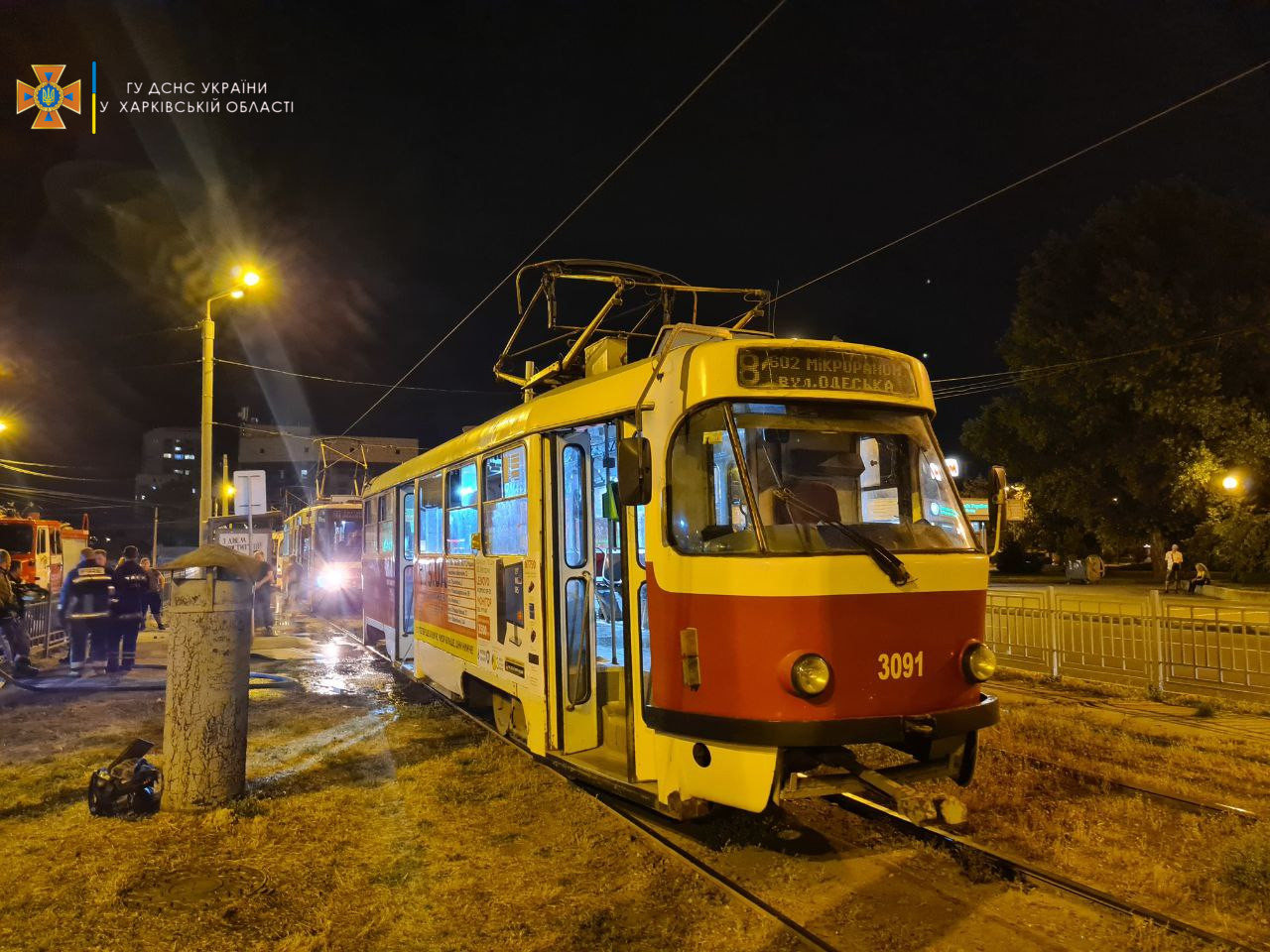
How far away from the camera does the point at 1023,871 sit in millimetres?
4922

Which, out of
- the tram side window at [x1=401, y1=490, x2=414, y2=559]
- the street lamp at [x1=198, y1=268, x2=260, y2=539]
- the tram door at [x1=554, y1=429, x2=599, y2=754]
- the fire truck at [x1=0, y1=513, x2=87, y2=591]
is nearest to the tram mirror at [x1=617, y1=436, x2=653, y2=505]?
the tram door at [x1=554, y1=429, x2=599, y2=754]

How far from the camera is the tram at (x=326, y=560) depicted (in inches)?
747

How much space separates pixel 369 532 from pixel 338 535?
6.70m

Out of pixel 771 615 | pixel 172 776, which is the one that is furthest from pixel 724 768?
pixel 172 776

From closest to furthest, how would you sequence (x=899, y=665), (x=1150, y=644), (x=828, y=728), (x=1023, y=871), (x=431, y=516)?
(x=828, y=728), (x=899, y=665), (x=1023, y=871), (x=431, y=516), (x=1150, y=644)

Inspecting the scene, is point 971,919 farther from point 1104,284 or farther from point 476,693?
point 1104,284

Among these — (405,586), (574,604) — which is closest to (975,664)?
(574,604)

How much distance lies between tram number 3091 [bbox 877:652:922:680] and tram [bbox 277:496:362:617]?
13316 mm

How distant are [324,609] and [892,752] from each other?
715 inches

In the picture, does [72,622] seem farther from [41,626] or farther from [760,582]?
[760,582]

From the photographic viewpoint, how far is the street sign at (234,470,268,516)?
15.8 meters

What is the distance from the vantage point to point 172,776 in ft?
20.2

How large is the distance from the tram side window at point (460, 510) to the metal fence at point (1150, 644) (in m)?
8.07

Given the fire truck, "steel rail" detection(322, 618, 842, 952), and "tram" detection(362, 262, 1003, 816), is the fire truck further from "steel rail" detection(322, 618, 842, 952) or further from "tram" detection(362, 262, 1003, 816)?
"tram" detection(362, 262, 1003, 816)
